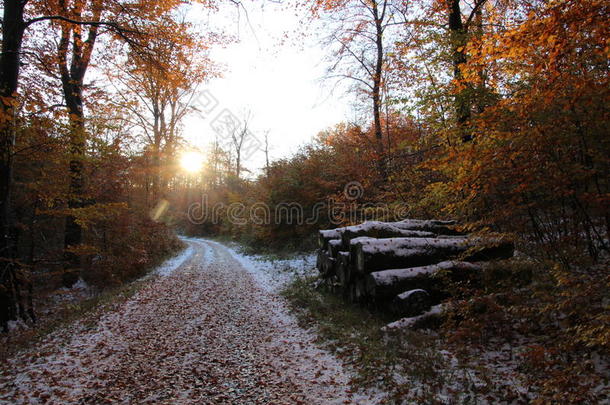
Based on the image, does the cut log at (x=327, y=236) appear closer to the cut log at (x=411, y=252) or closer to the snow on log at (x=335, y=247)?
the snow on log at (x=335, y=247)

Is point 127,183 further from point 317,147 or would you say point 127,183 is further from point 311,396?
point 311,396

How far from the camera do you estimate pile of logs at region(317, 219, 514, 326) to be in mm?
5965

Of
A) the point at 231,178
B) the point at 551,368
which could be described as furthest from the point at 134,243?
the point at 231,178

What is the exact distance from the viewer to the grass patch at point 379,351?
397 cm

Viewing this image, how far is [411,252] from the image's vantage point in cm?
687

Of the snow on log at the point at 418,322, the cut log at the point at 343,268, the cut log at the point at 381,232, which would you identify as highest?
the cut log at the point at 381,232

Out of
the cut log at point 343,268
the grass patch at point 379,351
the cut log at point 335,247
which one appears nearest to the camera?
the grass patch at point 379,351

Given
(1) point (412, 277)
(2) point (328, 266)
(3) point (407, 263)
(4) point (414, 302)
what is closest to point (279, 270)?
(2) point (328, 266)

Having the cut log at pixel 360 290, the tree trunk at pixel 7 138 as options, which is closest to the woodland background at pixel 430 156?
the tree trunk at pixel 7 138

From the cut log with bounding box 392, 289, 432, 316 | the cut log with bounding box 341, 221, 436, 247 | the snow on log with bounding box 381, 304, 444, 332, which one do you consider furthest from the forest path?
the cut log with bounding box 341, 221, 436, 247

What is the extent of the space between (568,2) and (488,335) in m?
4.86

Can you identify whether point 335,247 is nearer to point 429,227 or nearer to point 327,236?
point 327,236

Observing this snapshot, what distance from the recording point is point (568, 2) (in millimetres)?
4199

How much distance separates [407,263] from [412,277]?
56 cm
